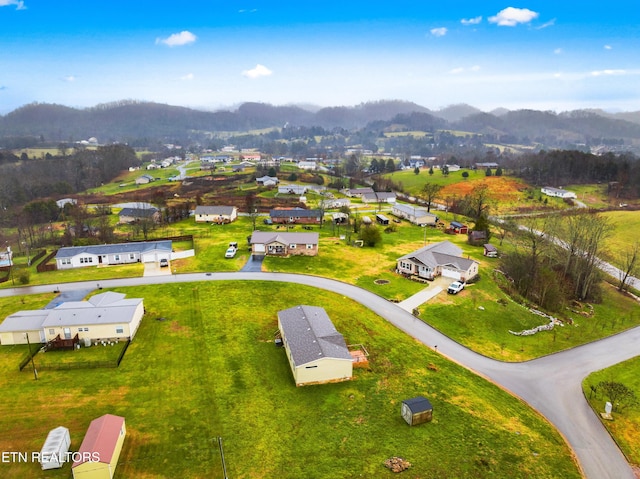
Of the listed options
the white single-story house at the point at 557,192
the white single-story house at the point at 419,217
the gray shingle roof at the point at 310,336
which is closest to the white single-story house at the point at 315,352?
the gray shingle roof at the point at 310,336

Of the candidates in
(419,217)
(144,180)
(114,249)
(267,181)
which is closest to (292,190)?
(267,181)

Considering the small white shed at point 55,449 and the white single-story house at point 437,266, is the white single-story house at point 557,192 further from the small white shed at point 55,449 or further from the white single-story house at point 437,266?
the small white shed at point 55,449

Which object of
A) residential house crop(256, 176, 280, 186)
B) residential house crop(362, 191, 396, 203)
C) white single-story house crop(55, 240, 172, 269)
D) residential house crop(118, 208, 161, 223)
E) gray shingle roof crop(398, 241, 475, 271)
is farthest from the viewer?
residential house crop(256, 176, 280, 186)

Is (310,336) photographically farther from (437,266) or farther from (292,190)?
(292,190)

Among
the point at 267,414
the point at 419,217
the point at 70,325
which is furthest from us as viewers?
the point at 419,217

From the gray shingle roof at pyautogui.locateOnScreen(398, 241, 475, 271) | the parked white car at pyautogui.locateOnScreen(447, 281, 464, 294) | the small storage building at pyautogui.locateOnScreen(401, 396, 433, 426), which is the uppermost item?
the gray shingle roof at pyautogui.locateOnScreen(398, 241, 475, 271)

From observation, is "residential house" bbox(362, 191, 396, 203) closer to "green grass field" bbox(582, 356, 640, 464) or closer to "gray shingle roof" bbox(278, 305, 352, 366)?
"gray shingle roof" bbox(278, 305, 352, 366)

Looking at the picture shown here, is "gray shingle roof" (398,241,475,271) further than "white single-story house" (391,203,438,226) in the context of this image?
No

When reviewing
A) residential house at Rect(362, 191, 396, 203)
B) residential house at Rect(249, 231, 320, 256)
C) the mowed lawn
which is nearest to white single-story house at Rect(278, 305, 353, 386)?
the mowed lawn

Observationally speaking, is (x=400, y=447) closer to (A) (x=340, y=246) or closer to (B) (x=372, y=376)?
(B) (x=372, y=376)
